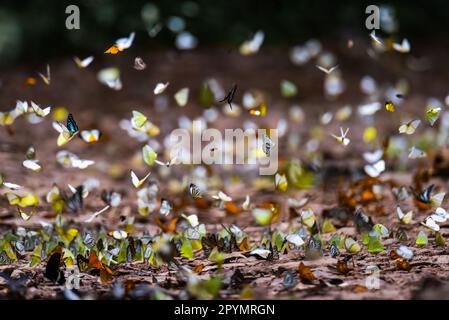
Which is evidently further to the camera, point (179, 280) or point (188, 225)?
point (188, 225)

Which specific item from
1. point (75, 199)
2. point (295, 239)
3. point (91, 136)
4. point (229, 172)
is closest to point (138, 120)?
point (91, 136)

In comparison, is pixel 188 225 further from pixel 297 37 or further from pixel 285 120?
pixel 297 37

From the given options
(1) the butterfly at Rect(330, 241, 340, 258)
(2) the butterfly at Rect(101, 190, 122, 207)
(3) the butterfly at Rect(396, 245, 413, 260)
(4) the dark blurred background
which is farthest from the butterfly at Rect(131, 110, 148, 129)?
(4) the dark blurred background

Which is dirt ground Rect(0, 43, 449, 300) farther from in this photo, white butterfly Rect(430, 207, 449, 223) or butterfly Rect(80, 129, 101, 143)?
butterfly Rect(80, 129, 101, 143)

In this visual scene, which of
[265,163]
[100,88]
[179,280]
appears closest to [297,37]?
[100,88]

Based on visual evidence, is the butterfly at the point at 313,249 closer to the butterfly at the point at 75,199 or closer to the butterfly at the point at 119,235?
the butterfly at the point at 119,235
